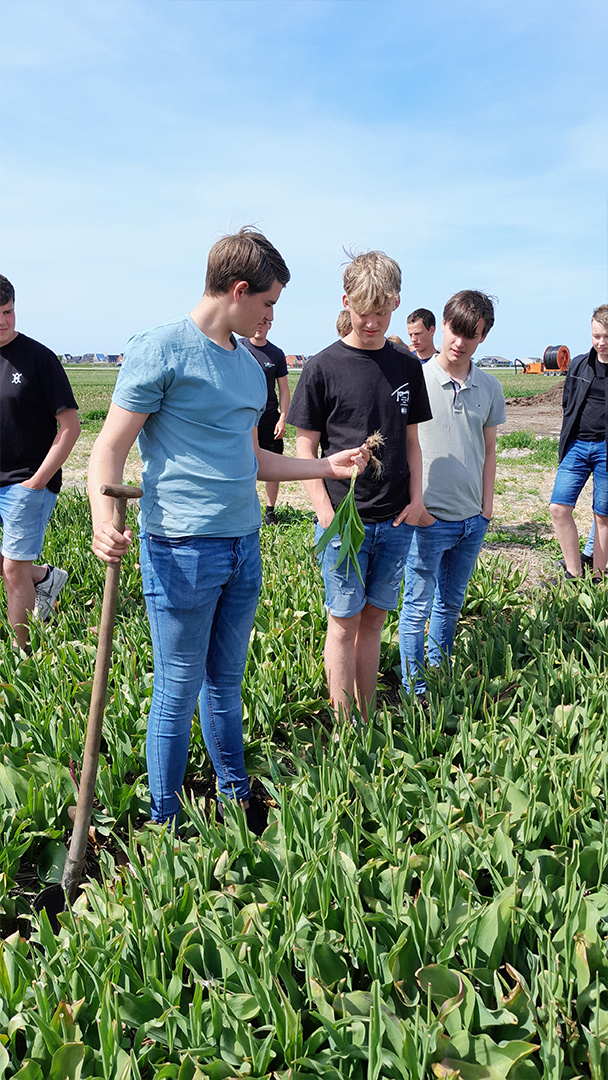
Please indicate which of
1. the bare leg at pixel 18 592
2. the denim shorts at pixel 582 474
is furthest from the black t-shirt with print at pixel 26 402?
the denim shorts at pixel 582 474

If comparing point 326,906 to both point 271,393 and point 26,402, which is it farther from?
point 271,393

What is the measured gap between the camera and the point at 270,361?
5.84m

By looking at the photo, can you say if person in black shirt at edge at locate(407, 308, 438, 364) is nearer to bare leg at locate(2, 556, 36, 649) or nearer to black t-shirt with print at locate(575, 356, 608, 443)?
black t-shirt with print at locate(575, 356, 608, 443)

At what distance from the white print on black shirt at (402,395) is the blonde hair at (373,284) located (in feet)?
1.01

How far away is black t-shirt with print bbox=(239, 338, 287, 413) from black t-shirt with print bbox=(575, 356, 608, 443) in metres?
2.29

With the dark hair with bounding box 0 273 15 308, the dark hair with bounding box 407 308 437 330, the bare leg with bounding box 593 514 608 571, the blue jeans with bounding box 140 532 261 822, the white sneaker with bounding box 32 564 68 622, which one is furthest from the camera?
the bare leg with bounding box 593 514 608 571

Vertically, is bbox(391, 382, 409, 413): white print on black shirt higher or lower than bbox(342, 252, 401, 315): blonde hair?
lower

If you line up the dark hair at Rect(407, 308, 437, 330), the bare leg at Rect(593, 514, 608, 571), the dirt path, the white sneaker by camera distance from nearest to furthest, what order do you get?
the white sneaker
the dark hair at Rect(407, 308, 437, 330)
the bare leg at Rect(593, 514, 608, 571)
the dirt path

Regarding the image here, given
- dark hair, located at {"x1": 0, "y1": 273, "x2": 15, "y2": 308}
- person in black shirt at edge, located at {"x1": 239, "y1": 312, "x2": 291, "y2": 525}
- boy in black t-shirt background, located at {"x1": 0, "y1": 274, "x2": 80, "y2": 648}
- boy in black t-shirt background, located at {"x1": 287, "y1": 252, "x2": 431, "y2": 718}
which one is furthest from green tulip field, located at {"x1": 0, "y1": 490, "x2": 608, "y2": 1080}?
person in black shirt at edge, located at {"x1": 239, "y1": 312, "x2": 291, "y2": 525}

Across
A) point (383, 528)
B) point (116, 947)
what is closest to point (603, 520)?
point (383, 528)

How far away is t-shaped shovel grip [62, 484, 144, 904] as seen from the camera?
1.91 m

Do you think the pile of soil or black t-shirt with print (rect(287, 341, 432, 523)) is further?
the pile of soil

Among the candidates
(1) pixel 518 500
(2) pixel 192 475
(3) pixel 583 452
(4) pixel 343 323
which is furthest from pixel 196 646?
(1) pixel 518 500

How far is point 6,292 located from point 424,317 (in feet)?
7.88
